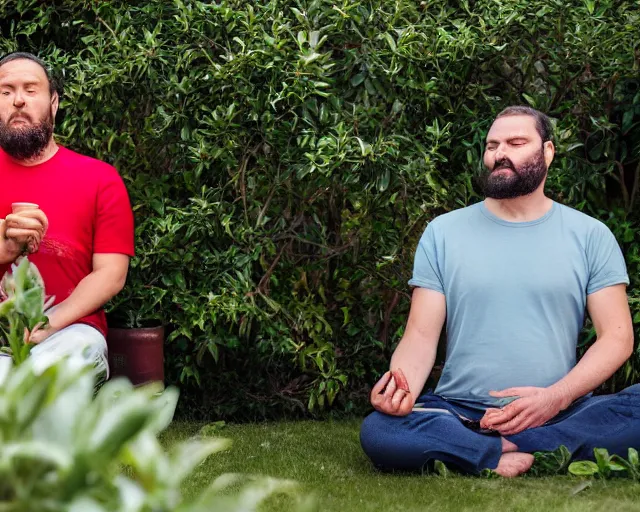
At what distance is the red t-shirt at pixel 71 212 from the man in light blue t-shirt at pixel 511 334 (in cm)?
120

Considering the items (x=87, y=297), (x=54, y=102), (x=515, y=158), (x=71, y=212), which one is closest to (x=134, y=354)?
(x=87, y=297)

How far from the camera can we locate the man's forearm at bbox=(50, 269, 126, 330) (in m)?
3.57

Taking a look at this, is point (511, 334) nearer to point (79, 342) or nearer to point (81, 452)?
point (79, 342)

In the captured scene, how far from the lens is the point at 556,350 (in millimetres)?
3473

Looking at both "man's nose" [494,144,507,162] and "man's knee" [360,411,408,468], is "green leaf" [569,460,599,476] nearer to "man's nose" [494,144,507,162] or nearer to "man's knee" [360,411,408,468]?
"man's knee" [360,411,408,468]

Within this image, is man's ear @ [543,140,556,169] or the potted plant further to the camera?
the potted plant

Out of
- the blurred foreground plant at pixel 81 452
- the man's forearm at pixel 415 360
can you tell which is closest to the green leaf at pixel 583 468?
the man's forearm at pixel 415 360

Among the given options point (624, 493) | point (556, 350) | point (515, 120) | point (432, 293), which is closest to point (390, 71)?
point (515, 120)

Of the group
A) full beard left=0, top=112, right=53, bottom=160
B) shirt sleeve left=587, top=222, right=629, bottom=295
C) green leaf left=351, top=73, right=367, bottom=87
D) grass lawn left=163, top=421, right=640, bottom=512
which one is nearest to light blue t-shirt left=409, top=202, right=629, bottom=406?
shirt sleeve left=587, top=222, right=629, bottom=295

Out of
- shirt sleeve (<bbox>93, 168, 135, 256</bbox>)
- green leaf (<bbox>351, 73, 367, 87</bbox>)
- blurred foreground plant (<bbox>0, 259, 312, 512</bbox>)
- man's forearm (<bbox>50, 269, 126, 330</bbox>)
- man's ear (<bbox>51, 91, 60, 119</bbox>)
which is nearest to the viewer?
blurred foreground plant (<bbox>0, 259, 312, 512</bbox>)

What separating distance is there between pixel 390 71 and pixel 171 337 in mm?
1505

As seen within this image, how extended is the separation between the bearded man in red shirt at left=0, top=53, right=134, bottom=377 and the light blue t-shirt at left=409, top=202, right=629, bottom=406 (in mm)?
1205

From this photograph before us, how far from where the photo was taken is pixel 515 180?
3.51 metres

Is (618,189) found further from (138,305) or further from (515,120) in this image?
(138,305)
